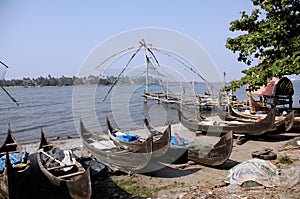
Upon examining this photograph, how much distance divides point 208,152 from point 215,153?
21cm

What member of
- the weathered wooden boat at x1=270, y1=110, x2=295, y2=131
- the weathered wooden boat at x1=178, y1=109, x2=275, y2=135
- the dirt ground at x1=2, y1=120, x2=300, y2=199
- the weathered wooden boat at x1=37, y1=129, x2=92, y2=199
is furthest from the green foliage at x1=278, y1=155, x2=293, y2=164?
the weathered wooden boat at x1=37, y1=129, x2=92, y2=199

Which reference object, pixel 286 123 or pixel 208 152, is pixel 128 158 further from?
pixel 286 123

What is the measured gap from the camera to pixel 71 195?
528cm

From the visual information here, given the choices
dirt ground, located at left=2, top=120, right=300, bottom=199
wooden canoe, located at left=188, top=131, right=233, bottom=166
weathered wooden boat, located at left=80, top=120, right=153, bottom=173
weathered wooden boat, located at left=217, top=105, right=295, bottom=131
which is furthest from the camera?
weathered wooden boat, located at left=217, top=105, right=295, bottom=131

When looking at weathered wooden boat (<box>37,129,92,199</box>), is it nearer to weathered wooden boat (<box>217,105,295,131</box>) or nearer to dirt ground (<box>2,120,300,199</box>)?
dirt ground (<box>2,120,300,199</box>)

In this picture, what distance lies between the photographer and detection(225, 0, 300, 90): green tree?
9.28 metres

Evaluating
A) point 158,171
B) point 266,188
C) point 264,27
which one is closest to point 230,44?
point 264,27

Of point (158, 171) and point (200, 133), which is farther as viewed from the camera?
point (200, 133)

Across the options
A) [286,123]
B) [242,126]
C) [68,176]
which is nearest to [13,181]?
[68,176]

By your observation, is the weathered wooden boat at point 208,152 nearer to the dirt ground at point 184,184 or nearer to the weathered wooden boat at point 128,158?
the dirt ground at point 184,184

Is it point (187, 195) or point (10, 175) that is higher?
point (10, 175)

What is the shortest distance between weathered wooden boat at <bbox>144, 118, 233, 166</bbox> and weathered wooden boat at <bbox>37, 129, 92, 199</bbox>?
9.70 feet

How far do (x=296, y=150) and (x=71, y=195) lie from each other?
6.86m

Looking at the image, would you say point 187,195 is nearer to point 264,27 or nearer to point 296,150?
point 296,150
